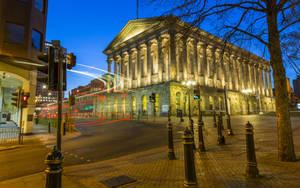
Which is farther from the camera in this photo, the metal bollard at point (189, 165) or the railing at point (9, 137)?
the railing at point (9, 137)

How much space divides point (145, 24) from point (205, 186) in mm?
46805

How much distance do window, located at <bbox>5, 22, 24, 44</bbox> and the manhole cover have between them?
16.5 metres

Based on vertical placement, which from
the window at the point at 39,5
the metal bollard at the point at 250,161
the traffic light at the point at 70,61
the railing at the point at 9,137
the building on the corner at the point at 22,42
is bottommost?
the railing at the point at 9,137

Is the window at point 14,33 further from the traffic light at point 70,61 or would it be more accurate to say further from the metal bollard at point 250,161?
the metal bollard at point 250,161

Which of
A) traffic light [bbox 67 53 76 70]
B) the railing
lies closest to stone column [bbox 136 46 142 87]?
the railing

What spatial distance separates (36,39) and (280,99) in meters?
19.8

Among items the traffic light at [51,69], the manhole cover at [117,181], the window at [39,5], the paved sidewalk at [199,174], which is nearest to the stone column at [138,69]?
the window at [39,5]

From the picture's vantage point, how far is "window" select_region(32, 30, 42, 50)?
16.3 metres

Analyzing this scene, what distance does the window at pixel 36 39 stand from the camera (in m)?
16.3

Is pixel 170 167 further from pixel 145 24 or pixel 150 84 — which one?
pixel 145 24

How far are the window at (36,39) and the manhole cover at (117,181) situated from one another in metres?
17.2

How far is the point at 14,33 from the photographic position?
1474 centimetres

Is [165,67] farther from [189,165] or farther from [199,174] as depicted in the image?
[189,165]

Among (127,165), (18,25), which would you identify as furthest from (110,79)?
(127,165)
